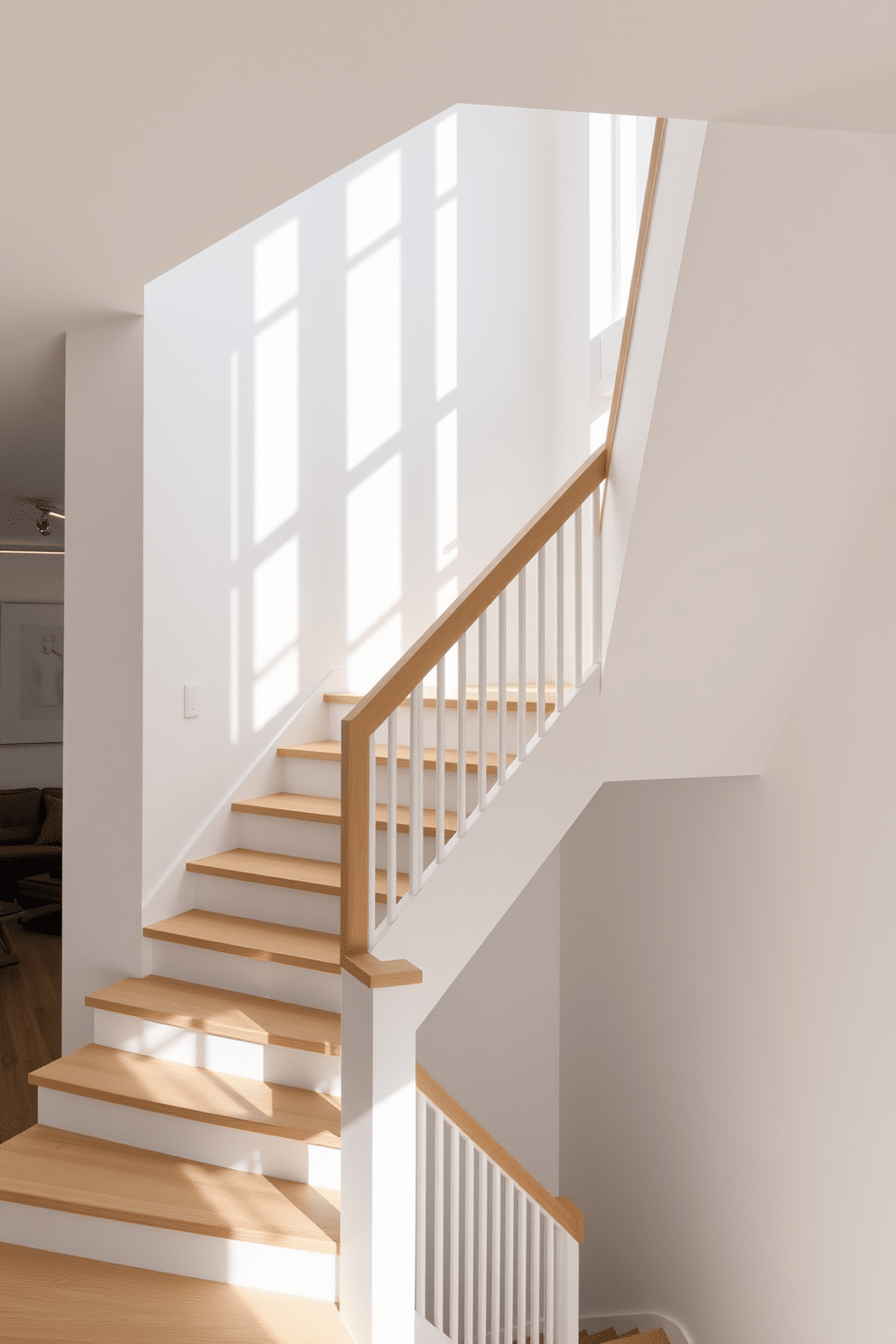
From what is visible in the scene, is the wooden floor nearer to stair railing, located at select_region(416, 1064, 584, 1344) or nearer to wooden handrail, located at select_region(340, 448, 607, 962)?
stair railing, located at select_region(416, 1064, 584, 1344)

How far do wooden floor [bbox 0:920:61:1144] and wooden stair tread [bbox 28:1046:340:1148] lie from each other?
1403 millimetres

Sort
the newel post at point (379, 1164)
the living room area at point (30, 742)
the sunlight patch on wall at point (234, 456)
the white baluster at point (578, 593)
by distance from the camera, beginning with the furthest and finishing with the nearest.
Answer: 1. the living room area at point (30, 742)
2. the sunlight patch on wall at point (234, 456)
3. the white baluster at point (578, 593)
4. the newel post at point (379, 1164)

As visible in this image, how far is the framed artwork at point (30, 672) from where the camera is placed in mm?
7637

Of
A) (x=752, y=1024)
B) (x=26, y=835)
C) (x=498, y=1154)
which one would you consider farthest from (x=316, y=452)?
(x=26, y=835)

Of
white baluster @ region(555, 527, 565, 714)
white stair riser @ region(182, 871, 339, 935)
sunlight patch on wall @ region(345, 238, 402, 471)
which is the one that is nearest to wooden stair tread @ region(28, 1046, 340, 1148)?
white stair riser @ region(182, 871, 339, 935)

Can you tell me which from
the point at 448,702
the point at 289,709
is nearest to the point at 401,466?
the point at 289,709

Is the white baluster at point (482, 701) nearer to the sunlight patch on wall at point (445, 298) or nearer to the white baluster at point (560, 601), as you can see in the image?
the white baluster at point (560, 601)

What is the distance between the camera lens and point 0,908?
6637 millimetres

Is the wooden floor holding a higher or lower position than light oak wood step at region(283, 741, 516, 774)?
lower

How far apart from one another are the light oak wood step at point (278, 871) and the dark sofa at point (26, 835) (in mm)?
4301

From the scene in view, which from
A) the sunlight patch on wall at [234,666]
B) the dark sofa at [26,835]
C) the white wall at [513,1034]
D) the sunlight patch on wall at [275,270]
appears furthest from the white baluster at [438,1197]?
the dark sofa at [26,835]

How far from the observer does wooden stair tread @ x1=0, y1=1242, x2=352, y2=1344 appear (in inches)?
88.2

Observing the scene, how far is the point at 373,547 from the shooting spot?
451cm

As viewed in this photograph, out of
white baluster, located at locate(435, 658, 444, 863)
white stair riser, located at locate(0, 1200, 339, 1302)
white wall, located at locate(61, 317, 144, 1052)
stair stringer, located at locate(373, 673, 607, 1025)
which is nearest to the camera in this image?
white stair riser, located at locate(0, 1200, 339, 1302)
